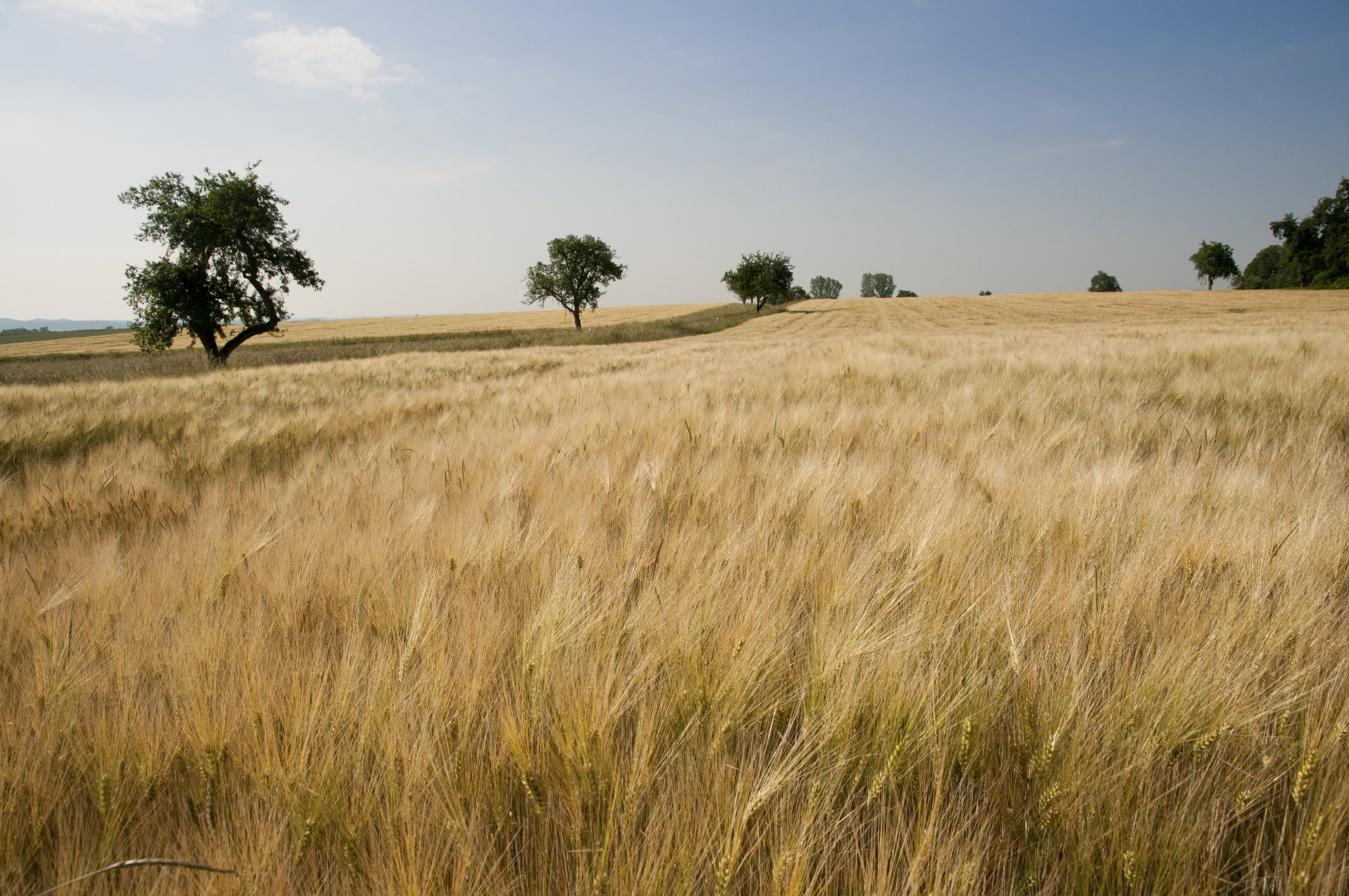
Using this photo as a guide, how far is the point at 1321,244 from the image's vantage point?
5619 cm

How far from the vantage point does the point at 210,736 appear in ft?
2.58

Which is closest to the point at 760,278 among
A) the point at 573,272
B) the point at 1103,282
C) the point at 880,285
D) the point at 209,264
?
the point at 573,272

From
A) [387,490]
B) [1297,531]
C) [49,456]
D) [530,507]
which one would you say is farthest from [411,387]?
[1297,531]

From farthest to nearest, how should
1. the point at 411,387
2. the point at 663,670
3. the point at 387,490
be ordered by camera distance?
the point at 411,387 → the point at 387,490 → the point at 663,670

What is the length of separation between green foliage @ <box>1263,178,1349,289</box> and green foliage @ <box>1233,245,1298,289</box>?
13.2 metres

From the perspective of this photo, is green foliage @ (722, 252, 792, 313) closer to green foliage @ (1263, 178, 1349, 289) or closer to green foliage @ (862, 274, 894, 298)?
green foliage @ (1263, 178, 1349, 289)

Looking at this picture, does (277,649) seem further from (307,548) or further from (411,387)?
(411,387)

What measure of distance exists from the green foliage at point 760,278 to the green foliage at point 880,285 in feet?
284

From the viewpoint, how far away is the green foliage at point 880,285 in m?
139

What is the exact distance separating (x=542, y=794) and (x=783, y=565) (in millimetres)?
755

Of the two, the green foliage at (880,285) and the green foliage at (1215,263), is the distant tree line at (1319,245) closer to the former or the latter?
the green foliage at (1215,263)

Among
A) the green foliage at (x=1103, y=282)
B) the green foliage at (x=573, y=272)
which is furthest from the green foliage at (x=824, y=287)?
the green foliage at (x=573, y=272)

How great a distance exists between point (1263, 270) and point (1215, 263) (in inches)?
1057

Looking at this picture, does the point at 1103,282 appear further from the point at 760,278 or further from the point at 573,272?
A: the point at 573,272
